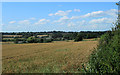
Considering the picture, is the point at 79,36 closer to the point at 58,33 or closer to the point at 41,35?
the point at 58,33

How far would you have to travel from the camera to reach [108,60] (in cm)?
624

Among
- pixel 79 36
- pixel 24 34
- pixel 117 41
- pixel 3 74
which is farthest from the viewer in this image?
pixel 24 34

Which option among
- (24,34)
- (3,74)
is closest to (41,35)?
(24,34)

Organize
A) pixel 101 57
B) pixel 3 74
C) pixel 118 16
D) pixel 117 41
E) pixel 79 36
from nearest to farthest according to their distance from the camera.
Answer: pixel 117 41 < pixel 101 57 < pixel 118 16 < pixel 3 74 < pixel 79 36

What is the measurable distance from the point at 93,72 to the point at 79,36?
271 ft

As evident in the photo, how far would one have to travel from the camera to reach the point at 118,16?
862cm

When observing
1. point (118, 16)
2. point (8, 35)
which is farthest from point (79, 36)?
point (118, 16)

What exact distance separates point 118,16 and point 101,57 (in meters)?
2.93

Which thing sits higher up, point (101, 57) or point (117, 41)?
point (117, 41)

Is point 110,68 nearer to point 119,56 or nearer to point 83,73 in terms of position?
point 119,56

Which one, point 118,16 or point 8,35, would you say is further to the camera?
point 8,35

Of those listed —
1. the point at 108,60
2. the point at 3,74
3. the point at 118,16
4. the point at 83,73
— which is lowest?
the point at 3,74

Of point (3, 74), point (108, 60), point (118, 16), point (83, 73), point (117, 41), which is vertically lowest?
point (3, 74)

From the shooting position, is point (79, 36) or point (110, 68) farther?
point (79, 36)
